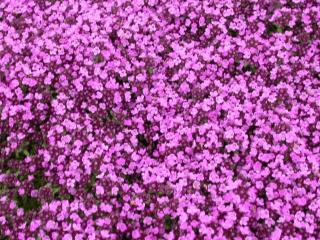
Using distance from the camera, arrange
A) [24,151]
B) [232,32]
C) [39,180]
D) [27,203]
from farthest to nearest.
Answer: [232,32]
[24,151]
[39,180]
[27,203]

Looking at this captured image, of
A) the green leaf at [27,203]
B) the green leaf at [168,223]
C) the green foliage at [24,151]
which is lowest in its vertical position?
the green leaf at [168,223]

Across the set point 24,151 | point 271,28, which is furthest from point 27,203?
point 271,28

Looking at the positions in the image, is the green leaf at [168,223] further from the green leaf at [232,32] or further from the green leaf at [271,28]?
the green leaf at [271,28]

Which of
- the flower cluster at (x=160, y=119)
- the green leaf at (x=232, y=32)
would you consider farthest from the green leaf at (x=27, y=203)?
the green leaf at (x=232, y=32)

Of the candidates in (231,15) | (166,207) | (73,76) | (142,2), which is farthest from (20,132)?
(231,15)

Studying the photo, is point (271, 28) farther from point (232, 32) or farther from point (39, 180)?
point (39, 180)

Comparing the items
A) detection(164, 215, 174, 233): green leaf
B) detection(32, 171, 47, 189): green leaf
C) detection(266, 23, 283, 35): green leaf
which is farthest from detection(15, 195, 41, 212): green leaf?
detection(266, 23, 283, 35): green leaf

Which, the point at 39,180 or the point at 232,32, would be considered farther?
the point at 232,32

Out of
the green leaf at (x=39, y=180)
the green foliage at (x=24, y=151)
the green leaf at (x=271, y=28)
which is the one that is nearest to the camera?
the green leaf at (x=39, y=180)

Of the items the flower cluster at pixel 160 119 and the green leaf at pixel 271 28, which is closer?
the flower cluster at pixel 160 119
